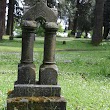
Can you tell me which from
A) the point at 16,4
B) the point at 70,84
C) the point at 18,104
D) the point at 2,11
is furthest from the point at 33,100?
the point at 16,4

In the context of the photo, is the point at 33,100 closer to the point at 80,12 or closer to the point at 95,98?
the point at 95,98

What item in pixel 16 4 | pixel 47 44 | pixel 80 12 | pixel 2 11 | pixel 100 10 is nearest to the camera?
pixel 47 44

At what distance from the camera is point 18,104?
20.6 ft

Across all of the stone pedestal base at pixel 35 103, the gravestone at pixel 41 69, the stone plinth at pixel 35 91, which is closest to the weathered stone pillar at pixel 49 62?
the gravestone at pixel 41 69

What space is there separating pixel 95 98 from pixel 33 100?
2.55 m

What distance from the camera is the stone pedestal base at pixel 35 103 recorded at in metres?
6.28

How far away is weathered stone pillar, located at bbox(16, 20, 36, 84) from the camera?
6673 millimetres

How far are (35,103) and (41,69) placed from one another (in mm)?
821

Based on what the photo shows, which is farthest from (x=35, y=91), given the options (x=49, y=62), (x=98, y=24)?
(x=98, y=24)

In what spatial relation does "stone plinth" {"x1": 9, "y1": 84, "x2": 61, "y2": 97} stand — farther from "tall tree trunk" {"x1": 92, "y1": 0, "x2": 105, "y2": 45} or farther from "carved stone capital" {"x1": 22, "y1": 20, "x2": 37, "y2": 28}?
"tall tree trunk" {"x1": 92, "y1": 0, "x2": 105, "y2": 45}

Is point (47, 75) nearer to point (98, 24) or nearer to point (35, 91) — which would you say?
point (35, 91)

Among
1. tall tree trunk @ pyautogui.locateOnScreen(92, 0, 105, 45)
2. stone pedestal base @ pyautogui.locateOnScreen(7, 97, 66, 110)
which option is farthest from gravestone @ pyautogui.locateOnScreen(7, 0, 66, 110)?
tall tree trunk @ pyautogui.locateOnScreen(92, 0, 105, 45)

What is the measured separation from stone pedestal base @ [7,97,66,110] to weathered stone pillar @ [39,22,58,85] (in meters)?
0.50

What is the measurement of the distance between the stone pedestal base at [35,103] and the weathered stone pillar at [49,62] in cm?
50
